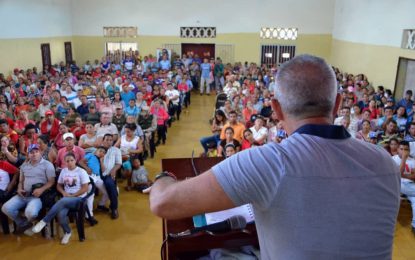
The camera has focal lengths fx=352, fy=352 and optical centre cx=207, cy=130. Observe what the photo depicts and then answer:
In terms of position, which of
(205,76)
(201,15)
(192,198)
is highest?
(201,15)

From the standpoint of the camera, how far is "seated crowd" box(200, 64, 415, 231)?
5.44 metres

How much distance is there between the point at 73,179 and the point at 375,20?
9.93m

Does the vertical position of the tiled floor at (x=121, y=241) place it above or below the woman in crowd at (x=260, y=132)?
below

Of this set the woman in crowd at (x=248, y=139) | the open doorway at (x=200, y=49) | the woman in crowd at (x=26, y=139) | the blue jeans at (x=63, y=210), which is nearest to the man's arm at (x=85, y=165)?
the blue jeans at (x=63, y=210)

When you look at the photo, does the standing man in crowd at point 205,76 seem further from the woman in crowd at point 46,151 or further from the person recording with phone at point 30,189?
the person recording with phone at point 30,189

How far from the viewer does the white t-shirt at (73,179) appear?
15.4ft

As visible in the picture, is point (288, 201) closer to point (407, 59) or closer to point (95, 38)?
point (407, 59)

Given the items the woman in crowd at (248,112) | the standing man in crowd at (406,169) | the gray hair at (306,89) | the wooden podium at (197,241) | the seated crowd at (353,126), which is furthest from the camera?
the woman in crowd at (248,112)

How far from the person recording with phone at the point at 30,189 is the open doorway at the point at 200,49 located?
13.0 meters

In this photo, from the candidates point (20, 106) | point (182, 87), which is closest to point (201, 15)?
point (182, 87)

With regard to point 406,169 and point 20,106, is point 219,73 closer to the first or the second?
point 20,106

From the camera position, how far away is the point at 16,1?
12.9 metres

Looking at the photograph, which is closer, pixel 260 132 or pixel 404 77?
pixel 260 132

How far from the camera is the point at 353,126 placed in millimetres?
7164
